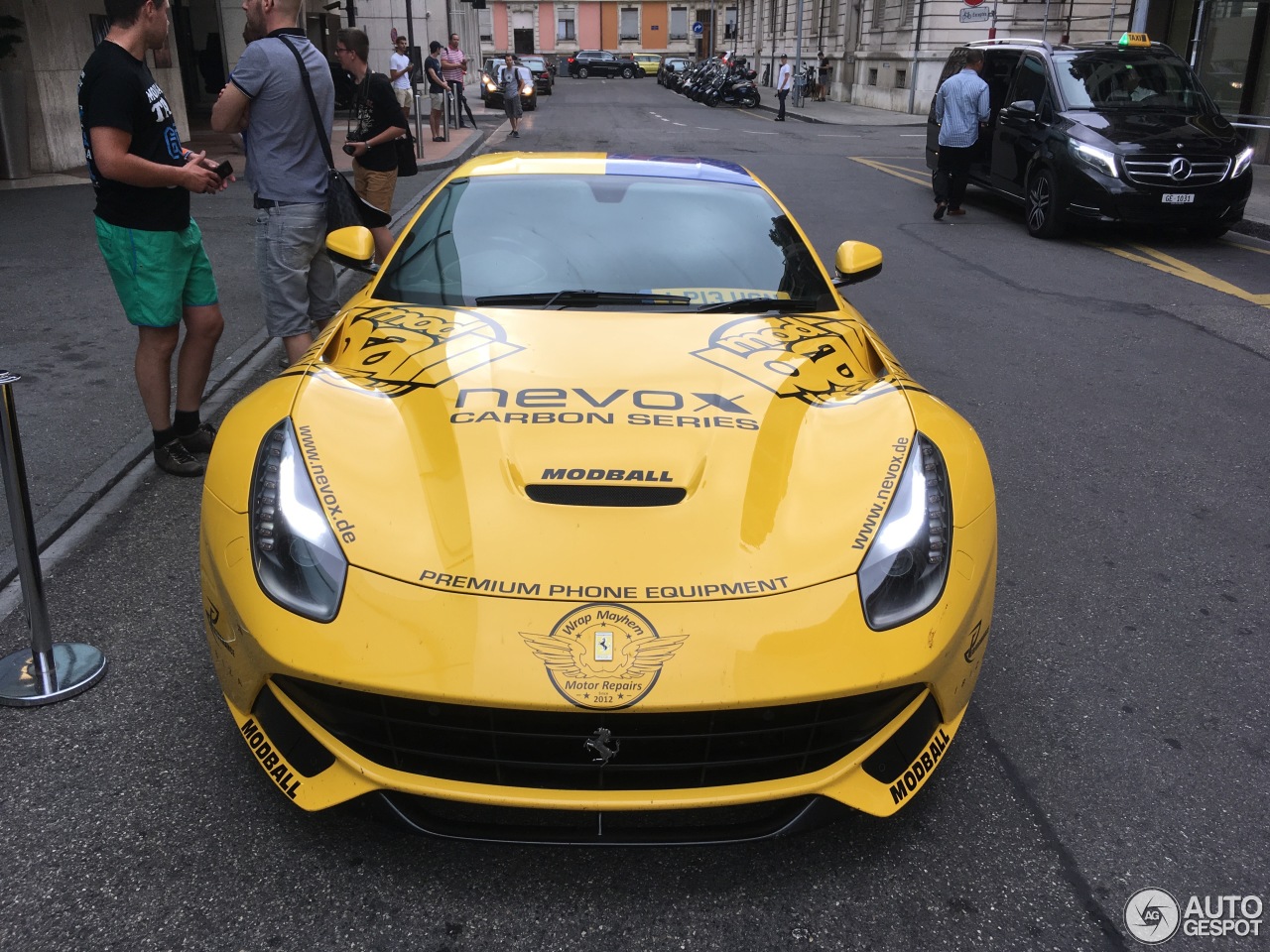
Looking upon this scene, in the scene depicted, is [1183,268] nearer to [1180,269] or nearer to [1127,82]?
[1180,269]

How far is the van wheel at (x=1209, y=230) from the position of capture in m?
10.6

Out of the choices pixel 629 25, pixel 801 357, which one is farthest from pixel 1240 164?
pixel 629 25

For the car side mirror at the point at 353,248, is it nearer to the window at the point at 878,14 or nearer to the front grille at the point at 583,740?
the front grille at the point at 583,740

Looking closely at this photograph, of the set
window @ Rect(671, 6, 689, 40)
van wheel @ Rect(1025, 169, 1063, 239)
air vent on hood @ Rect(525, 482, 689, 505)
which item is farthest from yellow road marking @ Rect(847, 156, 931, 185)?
window @ Rect(671, 6, 689, 40)

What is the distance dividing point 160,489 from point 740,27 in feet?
232

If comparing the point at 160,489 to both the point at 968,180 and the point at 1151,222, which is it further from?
the point at 968,180

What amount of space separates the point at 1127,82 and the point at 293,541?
1148 centimetres

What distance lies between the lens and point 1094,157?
10.2 metres

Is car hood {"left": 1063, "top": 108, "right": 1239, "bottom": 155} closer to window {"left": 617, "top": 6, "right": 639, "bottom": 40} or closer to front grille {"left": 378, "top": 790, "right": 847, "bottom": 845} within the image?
front grille {"left": 378, "top": 790, "right": 847, "bottom": 845}

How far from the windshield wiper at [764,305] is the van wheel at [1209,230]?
29.2 ft

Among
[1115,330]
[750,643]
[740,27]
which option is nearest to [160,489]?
[750,643]

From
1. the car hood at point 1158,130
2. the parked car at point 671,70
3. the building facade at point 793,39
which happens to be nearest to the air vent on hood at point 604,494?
the car hood at point 1158,130

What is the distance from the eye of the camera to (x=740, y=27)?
224ft

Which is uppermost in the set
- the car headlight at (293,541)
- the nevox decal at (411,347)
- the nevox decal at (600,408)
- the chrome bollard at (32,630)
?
the nevox decal at (411,347)
